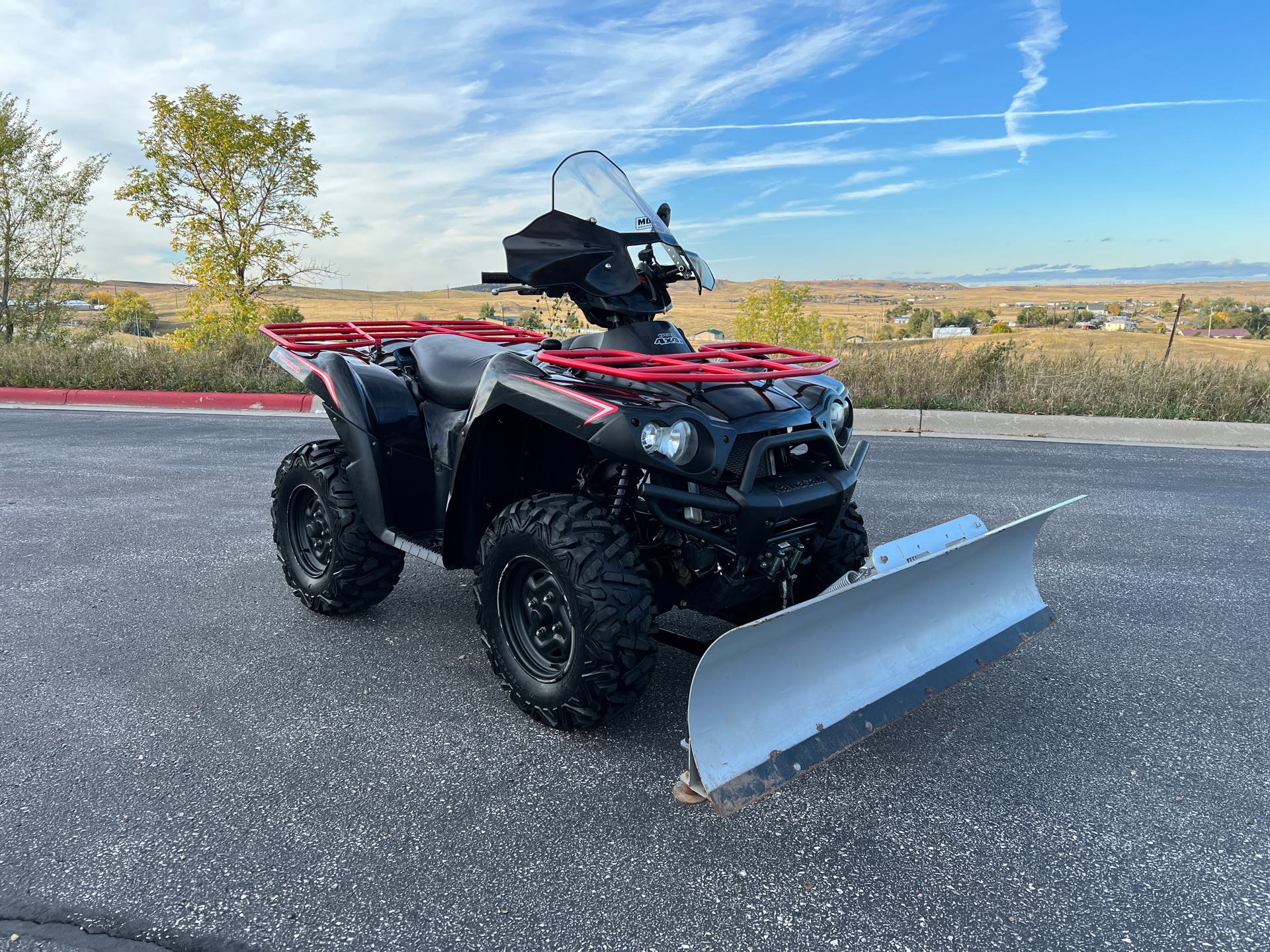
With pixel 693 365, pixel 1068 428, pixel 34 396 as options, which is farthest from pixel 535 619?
pixel 34 396

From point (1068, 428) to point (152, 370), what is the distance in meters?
12.8

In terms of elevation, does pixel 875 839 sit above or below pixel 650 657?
below

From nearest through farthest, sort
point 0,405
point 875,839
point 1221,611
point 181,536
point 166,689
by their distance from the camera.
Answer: point 875,839 → point 166,689 → point 1221,611 → point 181,536 → point 0,405

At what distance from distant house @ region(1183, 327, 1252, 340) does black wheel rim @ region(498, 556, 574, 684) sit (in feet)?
134

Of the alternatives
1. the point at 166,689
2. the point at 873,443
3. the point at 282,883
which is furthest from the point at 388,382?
the point at 873,443

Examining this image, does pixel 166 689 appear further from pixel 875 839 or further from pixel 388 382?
pixel 875 839

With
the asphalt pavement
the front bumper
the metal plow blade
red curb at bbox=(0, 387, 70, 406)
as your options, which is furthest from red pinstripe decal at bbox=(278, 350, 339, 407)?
red curb at bbox=(0, 387, 70, 406)

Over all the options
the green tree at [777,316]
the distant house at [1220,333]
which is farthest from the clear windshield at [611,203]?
the distant house at [1220,333]

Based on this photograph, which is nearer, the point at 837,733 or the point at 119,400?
the point at 837,733

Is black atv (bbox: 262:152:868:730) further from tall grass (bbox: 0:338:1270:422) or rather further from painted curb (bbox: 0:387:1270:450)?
tall grass (bbox: 0:338:1270:422)

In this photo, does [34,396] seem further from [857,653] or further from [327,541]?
[857,653]

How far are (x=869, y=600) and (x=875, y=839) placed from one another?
75 centimetres

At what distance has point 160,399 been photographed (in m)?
12.1

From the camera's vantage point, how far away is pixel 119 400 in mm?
12289
